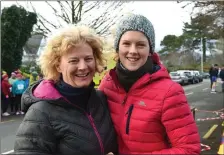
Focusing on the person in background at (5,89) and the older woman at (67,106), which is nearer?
the older woman at (67,106)

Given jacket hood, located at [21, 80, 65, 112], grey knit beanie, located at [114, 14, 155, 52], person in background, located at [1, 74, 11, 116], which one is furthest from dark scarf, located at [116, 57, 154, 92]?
person in background, located at [1, 74, 11, 116]

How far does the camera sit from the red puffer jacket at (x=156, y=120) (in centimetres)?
193

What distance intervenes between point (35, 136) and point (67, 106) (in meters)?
0.28

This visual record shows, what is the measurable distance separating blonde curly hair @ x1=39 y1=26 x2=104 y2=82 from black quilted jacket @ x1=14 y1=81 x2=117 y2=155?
18 centimetres

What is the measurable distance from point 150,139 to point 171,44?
73.4 metres

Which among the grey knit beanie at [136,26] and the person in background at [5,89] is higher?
the grey knit beanie at [136,26]

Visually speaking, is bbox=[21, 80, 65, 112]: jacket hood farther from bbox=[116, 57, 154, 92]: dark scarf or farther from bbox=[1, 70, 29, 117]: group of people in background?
bbox=[1, 70, 29, 117]: group of people in background

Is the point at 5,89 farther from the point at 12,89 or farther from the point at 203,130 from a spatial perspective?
the point at 203,130

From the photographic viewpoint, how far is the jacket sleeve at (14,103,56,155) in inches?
69.4

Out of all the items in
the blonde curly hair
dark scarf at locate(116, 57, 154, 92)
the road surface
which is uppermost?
the blonde curly hair

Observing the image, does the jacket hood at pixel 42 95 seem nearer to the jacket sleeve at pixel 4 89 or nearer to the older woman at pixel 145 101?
the older woman at pixel 145 101

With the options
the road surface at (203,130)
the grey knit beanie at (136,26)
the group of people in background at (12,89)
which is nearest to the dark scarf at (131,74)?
the grey knit beanie at (136,26)

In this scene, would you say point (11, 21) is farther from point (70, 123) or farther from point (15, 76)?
point (70, 123)

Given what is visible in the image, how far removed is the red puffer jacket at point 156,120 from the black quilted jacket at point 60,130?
133mm
